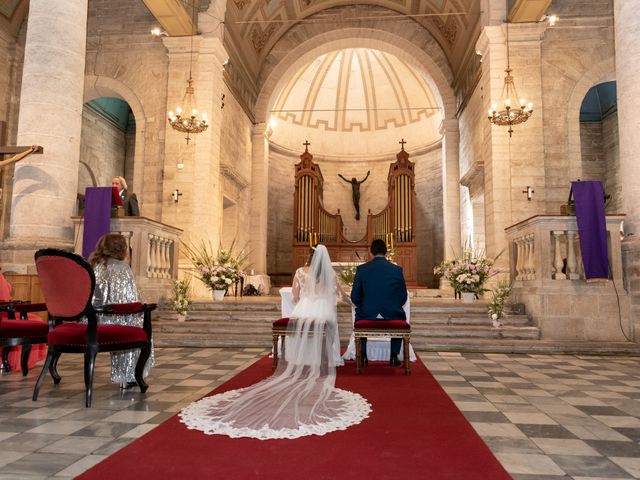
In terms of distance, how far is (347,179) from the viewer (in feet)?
61.2

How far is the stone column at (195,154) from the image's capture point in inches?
408

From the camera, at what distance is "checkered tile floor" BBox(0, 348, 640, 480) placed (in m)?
2.31

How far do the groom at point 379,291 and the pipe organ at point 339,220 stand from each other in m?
9.96

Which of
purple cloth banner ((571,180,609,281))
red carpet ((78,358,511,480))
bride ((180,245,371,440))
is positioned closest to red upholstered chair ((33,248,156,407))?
bride ((180,245,371,440))

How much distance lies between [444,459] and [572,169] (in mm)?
8891

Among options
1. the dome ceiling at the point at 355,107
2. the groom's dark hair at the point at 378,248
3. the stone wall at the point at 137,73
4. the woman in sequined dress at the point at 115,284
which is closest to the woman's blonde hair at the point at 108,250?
the woman in sequined dress at the point at 115,284

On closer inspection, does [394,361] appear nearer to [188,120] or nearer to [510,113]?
[510,113]

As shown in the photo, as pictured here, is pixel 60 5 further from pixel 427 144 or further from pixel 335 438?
pixel 427 144

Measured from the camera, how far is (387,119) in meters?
18.6

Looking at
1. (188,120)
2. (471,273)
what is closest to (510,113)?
(471,273)

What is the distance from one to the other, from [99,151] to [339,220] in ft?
24.7

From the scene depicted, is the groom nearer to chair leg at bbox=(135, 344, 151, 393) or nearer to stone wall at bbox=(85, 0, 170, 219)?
chair leg at bbox=(135, 344, 151, 393)

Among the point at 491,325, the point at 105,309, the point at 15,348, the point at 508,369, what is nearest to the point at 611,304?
the point at 491,325

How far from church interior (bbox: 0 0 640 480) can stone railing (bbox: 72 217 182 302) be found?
1.8 inches
